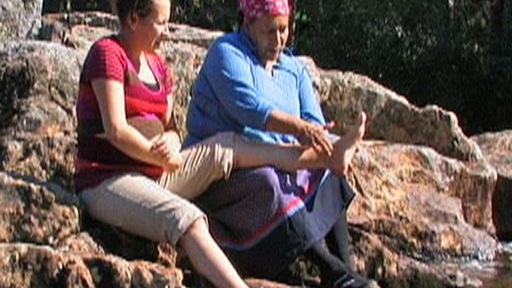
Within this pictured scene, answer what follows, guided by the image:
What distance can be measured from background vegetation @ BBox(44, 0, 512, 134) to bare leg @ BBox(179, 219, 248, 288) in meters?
10.3

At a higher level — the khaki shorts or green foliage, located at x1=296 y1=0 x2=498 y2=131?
the khaki shorts

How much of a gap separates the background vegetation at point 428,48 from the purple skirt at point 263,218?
9564mm

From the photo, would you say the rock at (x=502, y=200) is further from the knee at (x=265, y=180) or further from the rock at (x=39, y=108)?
the knee at (x=265, y=180)

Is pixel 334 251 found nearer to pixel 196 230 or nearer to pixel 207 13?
pixel 196 230

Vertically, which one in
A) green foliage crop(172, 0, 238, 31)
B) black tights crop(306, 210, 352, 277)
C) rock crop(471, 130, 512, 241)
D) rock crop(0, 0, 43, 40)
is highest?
black tights crop(306, 210, 352, 277)

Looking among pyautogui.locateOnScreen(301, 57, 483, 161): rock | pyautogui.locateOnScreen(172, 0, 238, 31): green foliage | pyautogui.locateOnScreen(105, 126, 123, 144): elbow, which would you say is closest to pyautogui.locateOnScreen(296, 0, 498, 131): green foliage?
pyautogui.locateOnScreen(172, 0, 238, 31): green foliage

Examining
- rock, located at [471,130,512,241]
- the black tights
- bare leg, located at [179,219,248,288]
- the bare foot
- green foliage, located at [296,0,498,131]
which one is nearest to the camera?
bare leg, located at [179,219,248,288]

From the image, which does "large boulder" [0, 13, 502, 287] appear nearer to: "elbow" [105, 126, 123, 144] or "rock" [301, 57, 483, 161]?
"rock" [301, 57, 483, 161]

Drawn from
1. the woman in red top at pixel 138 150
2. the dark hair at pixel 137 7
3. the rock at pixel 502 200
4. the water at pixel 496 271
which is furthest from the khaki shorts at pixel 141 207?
the rock at pixel 502 200

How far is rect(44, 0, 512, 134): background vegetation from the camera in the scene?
16.1 metres

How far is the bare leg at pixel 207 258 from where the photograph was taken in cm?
577

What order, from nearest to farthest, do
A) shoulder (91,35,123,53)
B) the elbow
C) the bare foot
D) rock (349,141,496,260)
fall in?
1. the elbow
2. shoulder (91,35,123,53)
3. the bare foot
4. rock (349,141,496,260)

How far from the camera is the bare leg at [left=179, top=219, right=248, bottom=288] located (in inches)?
227

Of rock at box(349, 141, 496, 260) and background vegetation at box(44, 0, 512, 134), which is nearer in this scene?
rock at box(349, 141, 496, 260)
